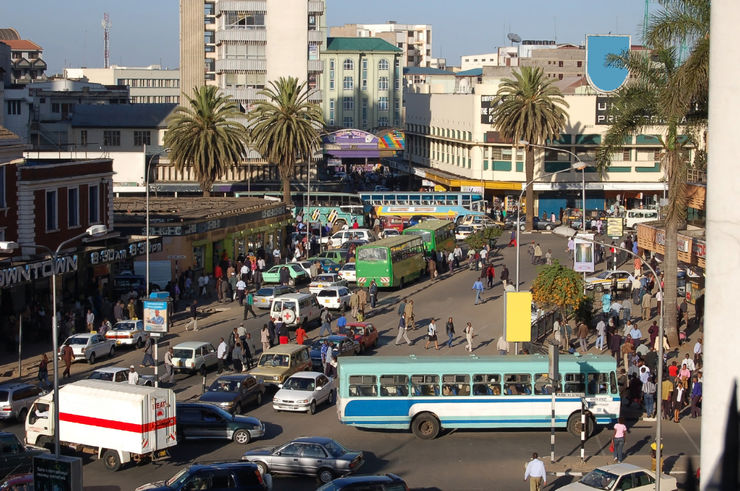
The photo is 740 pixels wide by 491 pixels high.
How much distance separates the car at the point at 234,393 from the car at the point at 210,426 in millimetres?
1914

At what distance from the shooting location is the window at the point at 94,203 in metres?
48.2

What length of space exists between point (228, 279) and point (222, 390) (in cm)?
2295

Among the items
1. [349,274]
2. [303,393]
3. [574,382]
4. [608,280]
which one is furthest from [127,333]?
[608,280]

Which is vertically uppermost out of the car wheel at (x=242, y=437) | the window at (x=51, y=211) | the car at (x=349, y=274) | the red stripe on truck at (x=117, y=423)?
the window at (x=51, y=211)

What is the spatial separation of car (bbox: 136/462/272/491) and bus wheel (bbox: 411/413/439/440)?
6598 millimetres

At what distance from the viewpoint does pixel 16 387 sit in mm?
29750

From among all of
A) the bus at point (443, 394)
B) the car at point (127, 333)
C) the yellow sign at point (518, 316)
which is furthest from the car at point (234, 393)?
the car at point (127, 333)

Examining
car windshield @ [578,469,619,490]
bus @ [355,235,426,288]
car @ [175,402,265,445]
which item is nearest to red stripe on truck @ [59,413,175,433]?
car @ [175,402,265,445]

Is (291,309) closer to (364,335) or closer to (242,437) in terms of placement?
(364,335)

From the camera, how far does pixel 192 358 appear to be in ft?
115

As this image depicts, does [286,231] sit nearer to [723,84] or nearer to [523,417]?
[523,417]

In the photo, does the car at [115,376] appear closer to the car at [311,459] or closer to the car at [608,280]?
the car at [311,459]

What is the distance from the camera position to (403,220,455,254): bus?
6003 centimetres

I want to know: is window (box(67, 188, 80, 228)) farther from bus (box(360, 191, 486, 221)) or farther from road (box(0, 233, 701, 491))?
bus (box(360, 191, 486, 221))
